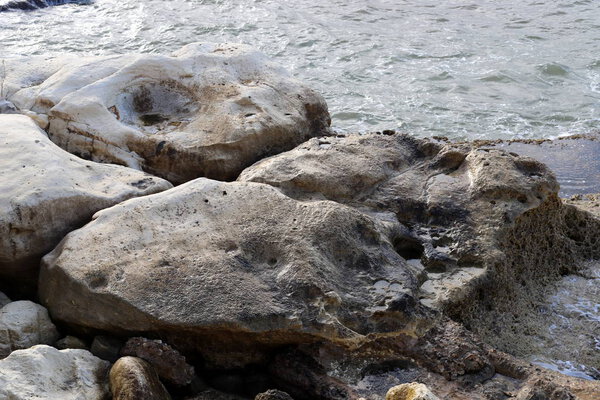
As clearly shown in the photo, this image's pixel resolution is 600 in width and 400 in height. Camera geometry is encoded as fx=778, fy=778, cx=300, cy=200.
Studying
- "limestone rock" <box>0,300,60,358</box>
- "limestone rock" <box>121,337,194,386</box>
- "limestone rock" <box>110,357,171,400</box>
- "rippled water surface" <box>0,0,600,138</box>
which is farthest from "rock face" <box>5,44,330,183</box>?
"rippled water surface" <box>0,0,600,138</box>

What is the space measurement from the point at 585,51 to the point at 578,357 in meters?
6.58

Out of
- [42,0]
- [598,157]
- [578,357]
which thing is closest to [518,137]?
[598,157]

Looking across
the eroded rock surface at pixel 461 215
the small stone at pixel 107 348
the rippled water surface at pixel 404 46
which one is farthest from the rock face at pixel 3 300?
the rippled water surface at pixel 404 46

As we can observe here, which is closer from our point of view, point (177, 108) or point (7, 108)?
point (7, 108)

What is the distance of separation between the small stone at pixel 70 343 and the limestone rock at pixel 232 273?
8 cm

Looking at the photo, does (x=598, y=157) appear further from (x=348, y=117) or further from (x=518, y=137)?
(x=348, y=117)

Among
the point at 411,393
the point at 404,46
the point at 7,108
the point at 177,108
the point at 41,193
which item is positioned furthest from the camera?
the point at 404,46

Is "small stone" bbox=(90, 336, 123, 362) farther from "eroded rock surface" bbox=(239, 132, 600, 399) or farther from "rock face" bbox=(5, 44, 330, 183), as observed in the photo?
"rock face" bbox=(5, 44, 330, 183)

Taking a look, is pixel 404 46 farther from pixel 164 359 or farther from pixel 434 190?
pixel 164 359

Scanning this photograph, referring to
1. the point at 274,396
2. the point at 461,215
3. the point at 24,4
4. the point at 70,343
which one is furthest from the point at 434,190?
the point at 24,4

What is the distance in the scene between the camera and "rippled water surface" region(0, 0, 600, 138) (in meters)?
7.89

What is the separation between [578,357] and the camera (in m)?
3.95

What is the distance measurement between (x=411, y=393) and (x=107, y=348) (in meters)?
1.38

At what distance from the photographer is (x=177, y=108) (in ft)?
17.6
